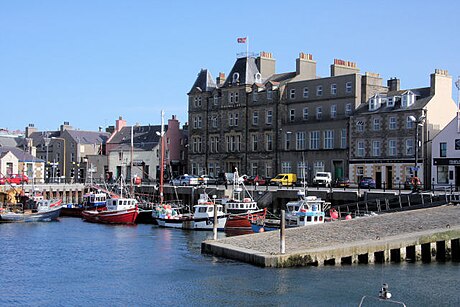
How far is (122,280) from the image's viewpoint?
34156mm

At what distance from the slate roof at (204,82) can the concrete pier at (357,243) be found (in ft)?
167

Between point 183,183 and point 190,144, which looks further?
point 190,144

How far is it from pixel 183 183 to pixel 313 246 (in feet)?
150

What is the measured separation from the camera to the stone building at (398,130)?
223 feet

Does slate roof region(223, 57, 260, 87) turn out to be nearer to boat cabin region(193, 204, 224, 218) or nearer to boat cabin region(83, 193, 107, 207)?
boat cabin region(83, 193, 107, 207)

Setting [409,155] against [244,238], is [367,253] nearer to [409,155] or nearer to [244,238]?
[244,238]

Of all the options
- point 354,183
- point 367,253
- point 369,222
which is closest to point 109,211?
point 354,183

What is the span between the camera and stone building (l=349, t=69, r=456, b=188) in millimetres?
67875

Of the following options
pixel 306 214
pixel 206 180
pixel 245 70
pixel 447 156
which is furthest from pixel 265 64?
pixel 306 214

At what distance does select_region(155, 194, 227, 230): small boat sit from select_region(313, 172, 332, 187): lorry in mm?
14041

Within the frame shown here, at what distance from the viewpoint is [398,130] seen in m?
69.6

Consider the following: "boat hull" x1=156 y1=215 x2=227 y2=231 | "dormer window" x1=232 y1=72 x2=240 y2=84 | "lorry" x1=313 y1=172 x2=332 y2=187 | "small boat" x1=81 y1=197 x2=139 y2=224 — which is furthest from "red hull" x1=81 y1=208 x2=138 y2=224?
"dormer window" x1=232 y1=72 x2=240 y2=84

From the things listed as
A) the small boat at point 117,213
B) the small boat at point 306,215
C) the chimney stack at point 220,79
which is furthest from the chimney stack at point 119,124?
the small boat at point 306,215

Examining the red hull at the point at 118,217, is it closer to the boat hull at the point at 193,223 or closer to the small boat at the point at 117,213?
the small boat at the point at 117,213
